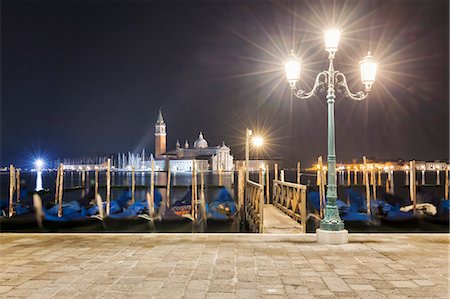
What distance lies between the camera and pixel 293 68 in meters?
7.96

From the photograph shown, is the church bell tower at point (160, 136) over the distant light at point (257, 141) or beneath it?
over

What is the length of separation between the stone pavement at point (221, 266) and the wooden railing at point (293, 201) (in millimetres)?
3006

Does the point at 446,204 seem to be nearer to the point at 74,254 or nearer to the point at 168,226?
the point at 168,226

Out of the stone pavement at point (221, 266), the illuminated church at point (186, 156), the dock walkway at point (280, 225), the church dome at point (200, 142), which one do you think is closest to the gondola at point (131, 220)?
the dock walkway at point (280, 225)

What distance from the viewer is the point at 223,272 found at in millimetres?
5246

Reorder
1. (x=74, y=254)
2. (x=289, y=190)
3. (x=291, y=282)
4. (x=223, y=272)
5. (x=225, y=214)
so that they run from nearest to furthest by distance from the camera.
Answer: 1. (x=291, y=282)
2. (x=223, y=272)
3. (x=74, y=254)
4. (x=289, y=190)
5. (x=225, y=214)

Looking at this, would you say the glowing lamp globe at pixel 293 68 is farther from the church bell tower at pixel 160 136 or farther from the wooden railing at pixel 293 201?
the church bell tower at pixel 160 136

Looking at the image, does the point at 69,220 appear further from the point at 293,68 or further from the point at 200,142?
the point at 200,142

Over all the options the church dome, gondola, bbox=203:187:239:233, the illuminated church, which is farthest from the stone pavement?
the church dome

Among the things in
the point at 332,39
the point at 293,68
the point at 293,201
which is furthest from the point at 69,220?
the point at 332,39

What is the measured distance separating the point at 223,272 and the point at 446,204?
68.6 ft

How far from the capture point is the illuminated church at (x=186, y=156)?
110 metres

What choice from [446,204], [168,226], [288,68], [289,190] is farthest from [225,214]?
[288,68]

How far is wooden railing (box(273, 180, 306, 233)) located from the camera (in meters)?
10.8
